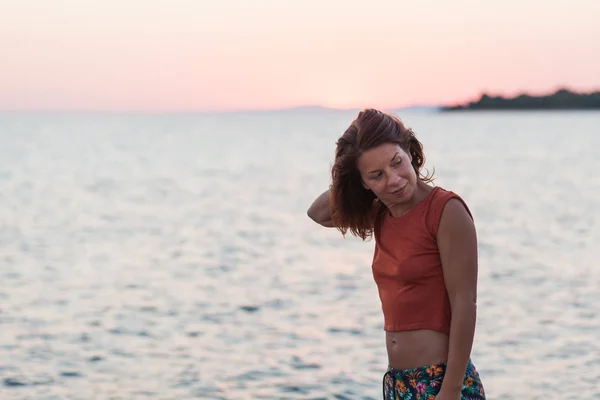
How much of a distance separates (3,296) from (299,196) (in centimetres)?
2371

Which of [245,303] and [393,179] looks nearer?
[393,179]

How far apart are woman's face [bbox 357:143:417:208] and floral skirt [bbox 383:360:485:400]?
652mm

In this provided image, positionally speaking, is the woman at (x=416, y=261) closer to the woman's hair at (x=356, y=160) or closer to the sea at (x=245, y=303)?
the woman's hair at (x=356, y=160)

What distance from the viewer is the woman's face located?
11.0 feet

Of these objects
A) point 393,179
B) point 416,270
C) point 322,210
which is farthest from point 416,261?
point 322,210

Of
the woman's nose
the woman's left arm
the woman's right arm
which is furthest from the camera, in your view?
the woman's right arm

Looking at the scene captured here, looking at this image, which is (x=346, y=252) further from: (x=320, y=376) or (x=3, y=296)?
(x=320, y=376)

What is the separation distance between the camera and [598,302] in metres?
14.4

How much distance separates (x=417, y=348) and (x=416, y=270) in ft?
1.07

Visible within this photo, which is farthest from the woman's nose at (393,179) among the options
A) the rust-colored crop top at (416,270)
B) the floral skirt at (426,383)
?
the floral skirt at (426,383)

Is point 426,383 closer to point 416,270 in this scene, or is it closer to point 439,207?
point 416,270

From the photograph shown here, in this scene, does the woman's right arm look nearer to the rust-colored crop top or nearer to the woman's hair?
the woman's hair

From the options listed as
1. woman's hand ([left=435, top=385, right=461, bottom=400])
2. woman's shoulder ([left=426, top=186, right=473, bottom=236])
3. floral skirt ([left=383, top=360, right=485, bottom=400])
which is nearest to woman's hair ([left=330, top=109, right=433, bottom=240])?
woman's shoulder ([left=426, top=186, right=473, bottom=236])

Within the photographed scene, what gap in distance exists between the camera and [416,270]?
11.0ft
